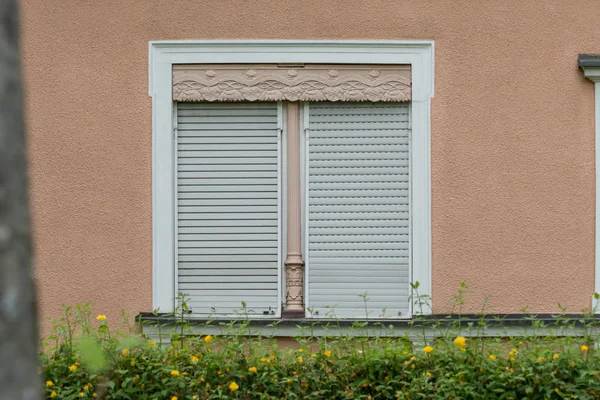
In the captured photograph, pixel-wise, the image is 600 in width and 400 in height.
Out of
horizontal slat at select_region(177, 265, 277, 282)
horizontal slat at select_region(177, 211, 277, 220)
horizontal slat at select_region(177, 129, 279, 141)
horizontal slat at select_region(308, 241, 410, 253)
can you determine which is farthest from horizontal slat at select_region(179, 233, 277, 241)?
horizontal slat at select_region(177, 129, 279, 141)

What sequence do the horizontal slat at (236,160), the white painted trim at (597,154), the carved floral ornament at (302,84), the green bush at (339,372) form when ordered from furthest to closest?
the horizontal slat at (236,160)
the carved floral ornament at (302,84)
the white painted trim at (597,154)
the green bush at (339,372)

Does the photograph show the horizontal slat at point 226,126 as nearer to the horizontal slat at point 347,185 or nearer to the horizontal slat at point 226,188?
the horizontal slat at point 226,188

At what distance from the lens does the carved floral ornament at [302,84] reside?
6.48 m

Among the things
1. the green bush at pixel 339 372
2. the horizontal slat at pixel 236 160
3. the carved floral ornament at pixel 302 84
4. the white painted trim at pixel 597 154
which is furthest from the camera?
the horizontal slat at pixel 236 160

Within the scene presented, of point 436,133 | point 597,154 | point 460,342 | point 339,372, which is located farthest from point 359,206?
point 460,342

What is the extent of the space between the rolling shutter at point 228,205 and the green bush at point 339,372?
1.66m

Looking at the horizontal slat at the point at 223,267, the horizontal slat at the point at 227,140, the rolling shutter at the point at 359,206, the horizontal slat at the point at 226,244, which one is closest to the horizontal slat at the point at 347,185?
the rolling shutter at the point at 359,206

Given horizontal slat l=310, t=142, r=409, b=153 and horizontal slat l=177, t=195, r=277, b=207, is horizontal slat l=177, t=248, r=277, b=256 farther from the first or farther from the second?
horizontal slat l=310, t=142, r=409, b=153

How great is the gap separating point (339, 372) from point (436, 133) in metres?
2.47

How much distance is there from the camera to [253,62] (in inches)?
254

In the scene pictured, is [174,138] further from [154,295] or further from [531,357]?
[531,357]

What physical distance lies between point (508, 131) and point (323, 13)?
1.75 m

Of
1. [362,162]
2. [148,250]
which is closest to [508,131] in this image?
[362,162]

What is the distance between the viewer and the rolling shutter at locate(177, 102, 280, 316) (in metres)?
6.56
